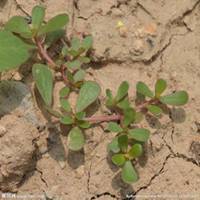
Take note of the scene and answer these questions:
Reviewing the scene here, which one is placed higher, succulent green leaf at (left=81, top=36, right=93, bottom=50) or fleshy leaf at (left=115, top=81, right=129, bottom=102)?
succulent green leaf at (left=81, top=36, right=93, bottom=50)

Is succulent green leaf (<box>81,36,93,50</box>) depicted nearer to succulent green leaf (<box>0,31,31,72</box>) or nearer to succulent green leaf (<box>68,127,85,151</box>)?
succulent green leaf (<box>0,31,31,72</box>)

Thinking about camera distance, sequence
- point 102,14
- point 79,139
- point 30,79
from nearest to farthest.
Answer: point 79,139, point 30,79, point 102,14

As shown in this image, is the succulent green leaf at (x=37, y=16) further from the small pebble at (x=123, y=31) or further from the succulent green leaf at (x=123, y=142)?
the succulent green leaf at (x=123, y=142)

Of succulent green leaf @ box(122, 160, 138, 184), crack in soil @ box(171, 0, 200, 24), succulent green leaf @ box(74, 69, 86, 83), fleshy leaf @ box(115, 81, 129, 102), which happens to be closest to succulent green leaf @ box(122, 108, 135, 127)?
fleshy leaf @ box(115, 81, 129, 102)

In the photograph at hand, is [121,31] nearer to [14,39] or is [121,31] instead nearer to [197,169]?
[14,39]

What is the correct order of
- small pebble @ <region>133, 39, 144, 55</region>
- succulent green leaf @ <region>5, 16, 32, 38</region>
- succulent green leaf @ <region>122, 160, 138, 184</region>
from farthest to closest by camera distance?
small pebble @ <region>133, 39, 144, 55</region>
succulent green leaf @ <region>5, 16, 32, 38</region>
succulent green leaf @ <region>122, 160, 138, 184</region>

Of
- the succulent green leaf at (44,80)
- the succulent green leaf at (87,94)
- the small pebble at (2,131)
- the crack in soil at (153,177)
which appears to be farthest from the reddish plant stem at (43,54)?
the crack in soil at (153,177)

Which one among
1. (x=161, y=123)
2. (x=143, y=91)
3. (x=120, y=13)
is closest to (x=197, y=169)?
(x=161, y=123)
